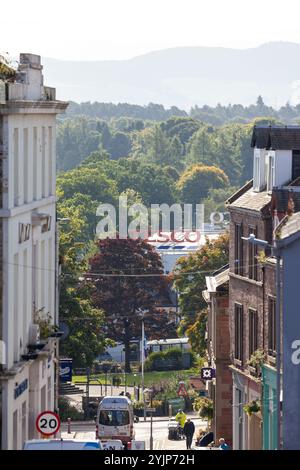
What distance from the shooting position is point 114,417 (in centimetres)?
6962

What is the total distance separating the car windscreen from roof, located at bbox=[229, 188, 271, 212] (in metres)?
12.2

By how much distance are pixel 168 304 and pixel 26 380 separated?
8118 cm

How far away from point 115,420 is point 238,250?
1155cm

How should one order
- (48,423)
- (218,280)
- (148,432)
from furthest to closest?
(148,432) < (218,280) < (48,423)

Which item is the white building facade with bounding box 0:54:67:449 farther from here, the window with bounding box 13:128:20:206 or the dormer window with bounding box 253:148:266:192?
the dormer window with bounding box 253:148:266:192

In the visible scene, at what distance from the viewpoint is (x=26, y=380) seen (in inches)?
1843

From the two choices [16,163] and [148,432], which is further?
[148,432]

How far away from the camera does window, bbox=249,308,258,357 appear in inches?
2256

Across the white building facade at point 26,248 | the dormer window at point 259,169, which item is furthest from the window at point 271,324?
the white building facade at point 26,248

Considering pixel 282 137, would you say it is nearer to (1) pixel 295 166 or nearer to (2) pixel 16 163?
(1) pixel 295 166

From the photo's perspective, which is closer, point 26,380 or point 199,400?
point 26,380

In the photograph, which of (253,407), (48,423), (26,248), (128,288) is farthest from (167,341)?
(48,423)

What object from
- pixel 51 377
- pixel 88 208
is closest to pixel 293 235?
pixel 51 377
